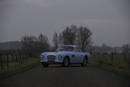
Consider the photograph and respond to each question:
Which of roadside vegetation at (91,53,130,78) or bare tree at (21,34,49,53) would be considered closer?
roadside vegetation at (91,53,130,78)

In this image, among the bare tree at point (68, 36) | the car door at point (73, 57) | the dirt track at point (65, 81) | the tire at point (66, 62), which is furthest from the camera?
the bare tree at point (68, 36)

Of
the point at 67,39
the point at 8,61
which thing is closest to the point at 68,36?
the point at 67,39

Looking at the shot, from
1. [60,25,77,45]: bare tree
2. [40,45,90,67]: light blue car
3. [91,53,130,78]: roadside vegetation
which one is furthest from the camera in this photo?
[60,25,77,45]: bare tree

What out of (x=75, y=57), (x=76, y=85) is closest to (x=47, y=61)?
(x=75, y=57)

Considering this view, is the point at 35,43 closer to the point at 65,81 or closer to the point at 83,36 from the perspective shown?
the point at 83,36

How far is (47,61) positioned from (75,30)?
44.3 meters

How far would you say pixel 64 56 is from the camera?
20875 mm

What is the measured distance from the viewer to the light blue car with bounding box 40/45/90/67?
2073 centimetres

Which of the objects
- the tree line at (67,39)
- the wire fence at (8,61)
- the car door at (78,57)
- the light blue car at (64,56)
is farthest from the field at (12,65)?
the tree line at (67,39)

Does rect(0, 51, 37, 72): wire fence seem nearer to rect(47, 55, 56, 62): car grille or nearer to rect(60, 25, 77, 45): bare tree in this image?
rect(47, 55, 56, 62): car grille

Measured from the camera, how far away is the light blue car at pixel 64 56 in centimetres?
2073

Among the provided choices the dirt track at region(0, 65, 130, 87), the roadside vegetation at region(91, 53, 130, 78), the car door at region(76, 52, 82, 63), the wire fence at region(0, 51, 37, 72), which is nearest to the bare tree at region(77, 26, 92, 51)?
the roadside vegetation at region(91, 53, 130, 78)

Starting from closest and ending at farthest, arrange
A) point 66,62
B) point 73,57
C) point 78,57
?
point 66,62 → point 73,57 → point 78,57

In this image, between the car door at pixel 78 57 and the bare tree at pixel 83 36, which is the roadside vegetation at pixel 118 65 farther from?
the bare tree at pixel 83 36
